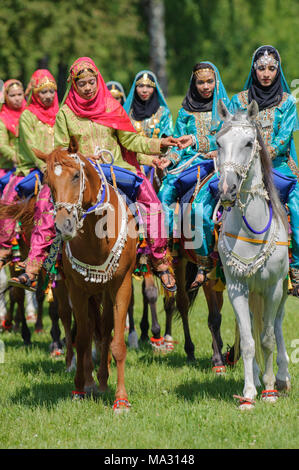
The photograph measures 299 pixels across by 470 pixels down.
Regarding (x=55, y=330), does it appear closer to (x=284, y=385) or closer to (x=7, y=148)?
(x=7, y=148)

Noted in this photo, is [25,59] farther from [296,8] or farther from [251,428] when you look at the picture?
[251,428]

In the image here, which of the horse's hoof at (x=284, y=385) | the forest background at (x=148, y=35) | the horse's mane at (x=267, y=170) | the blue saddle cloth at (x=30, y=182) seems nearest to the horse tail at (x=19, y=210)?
the blue saddle cloth at (x=30, y=182)

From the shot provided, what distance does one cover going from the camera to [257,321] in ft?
23.3

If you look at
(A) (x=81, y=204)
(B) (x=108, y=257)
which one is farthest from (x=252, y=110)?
(B) (x=108, y=257)

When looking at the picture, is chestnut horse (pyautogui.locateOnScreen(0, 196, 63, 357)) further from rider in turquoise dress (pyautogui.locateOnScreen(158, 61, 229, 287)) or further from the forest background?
the forest background

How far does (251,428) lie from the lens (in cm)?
600

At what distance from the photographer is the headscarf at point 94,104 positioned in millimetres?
7586

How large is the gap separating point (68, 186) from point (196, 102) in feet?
10.6

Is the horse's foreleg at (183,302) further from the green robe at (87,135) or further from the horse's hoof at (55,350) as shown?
the green robe at (87,135)

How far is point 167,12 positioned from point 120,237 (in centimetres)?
3053

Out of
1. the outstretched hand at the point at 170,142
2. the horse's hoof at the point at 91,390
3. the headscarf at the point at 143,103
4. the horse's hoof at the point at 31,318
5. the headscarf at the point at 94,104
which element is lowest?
the horse's hoof at the point at 31,318

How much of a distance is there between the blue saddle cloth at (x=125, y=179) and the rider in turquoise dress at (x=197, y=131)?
887 millimetres

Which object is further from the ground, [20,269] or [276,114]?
[276,114]

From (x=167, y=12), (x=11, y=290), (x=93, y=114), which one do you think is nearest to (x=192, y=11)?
(x=167, y=12)
